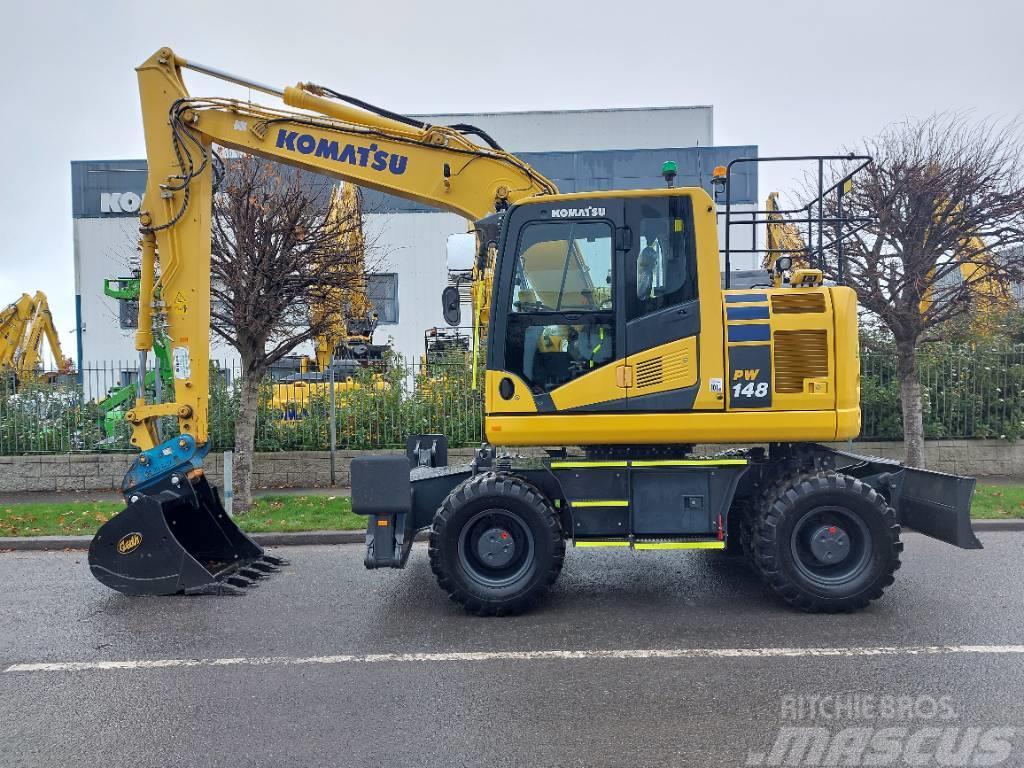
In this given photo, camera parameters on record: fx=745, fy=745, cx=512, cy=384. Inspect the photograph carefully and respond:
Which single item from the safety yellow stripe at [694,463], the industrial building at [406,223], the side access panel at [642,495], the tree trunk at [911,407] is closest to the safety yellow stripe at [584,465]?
the side access panel at [642,495]

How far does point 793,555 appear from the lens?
18.3 feet

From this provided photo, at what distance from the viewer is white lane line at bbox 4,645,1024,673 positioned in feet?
15.4

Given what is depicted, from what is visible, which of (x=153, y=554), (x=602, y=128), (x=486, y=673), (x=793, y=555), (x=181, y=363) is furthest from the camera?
Result: (x=602, y=128)

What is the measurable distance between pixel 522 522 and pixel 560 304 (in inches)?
66.5

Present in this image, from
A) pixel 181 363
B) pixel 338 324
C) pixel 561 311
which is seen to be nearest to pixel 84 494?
pixel 338 324

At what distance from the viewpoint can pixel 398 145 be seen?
6.73 metres

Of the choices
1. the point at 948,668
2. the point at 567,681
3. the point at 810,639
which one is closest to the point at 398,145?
the point at 567,681

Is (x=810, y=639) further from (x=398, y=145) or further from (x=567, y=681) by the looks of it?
(x=398, y=145)

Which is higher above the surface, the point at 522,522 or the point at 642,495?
the point at 642,495

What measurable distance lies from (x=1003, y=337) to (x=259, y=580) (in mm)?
11631

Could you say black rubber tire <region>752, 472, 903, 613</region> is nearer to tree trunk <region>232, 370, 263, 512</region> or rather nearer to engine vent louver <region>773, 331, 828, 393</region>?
engine vent louver <region>773, 331, 828, 393</region>

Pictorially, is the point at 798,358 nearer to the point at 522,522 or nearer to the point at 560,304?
the point at 560,304

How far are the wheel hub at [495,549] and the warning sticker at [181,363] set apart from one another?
3.13m

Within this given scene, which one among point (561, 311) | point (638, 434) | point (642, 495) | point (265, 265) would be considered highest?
point (265, 265)
